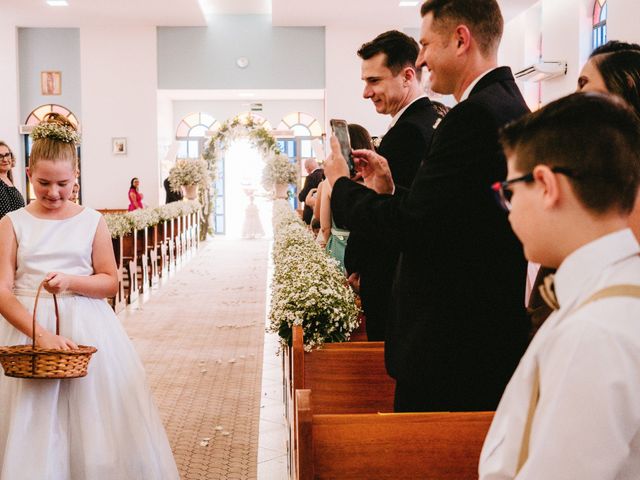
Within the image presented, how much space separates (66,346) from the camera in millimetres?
2582

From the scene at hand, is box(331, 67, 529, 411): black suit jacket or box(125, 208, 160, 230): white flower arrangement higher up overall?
box(331, 67, 529, 411): black suit jacket

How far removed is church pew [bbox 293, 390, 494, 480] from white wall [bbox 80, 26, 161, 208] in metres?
16.6

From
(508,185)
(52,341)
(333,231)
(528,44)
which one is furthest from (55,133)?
(528,44)

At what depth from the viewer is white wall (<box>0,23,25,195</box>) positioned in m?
17.3

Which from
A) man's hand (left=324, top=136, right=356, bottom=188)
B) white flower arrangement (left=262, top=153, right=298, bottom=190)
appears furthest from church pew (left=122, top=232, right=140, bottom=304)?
man's hand (left=324, top=136, right=356, bottom=188)

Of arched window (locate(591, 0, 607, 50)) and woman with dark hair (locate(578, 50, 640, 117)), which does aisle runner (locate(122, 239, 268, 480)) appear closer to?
woman with dark hair (locate(578, 50, 640, 117))

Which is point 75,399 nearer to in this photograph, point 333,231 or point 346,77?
point 333,231

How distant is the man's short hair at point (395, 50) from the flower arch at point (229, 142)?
13.8m

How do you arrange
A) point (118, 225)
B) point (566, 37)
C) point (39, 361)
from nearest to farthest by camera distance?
1. point (39, 361)
2. point (118, 225)
3. point (566, 37)

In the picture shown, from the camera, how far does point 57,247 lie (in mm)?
2811

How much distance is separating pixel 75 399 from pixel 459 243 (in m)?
1.63

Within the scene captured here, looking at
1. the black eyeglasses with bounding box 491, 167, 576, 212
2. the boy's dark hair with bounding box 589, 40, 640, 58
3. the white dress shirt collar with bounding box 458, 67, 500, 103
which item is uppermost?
the boy's dark hair with bounding box 589, 40, 640, 58

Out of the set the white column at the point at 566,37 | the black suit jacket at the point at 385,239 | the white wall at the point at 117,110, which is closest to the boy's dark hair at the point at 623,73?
the black suit jacket at the point at 385,239

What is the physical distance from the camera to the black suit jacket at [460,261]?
6.05ft
